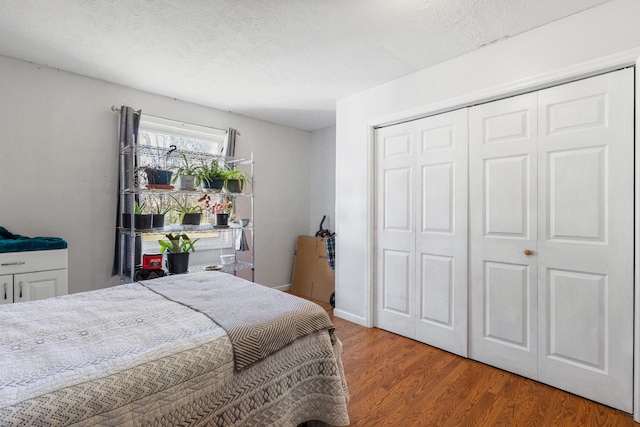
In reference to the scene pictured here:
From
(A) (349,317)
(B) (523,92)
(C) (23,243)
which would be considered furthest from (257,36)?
(A) (349,317)

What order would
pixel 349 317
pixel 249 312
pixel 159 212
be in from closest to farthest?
pixel 249 312
pixel 159 212
pixel 349 317

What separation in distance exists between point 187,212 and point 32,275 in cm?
129

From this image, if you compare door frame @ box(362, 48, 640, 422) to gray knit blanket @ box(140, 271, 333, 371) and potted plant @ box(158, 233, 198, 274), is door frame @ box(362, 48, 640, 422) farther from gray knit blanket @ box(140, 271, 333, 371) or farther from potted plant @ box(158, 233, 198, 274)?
potted plant @ box(158, 233, 198, 274)

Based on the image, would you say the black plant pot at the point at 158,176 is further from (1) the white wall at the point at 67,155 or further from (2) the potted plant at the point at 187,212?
(1) the white wall at the point at 67,155

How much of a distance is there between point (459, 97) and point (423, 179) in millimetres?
714

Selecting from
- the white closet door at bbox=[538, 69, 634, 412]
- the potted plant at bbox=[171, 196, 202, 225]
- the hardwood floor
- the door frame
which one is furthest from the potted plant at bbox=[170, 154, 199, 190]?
the white closet door at bbox=[538, 69, 634, 412]

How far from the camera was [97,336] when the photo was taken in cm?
119

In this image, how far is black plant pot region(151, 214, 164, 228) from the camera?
2.91m

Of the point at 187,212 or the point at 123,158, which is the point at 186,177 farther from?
the point at 123,158

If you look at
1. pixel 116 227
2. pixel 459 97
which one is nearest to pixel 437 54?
pixel 459 97

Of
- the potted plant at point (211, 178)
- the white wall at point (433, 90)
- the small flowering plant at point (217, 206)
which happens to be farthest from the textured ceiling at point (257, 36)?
the small flowering plant at point (217, 206)

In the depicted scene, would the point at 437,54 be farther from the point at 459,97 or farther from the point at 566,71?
the point at 566,71

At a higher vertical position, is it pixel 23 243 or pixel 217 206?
pixel 217 206

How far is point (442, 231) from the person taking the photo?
2.65 meters
